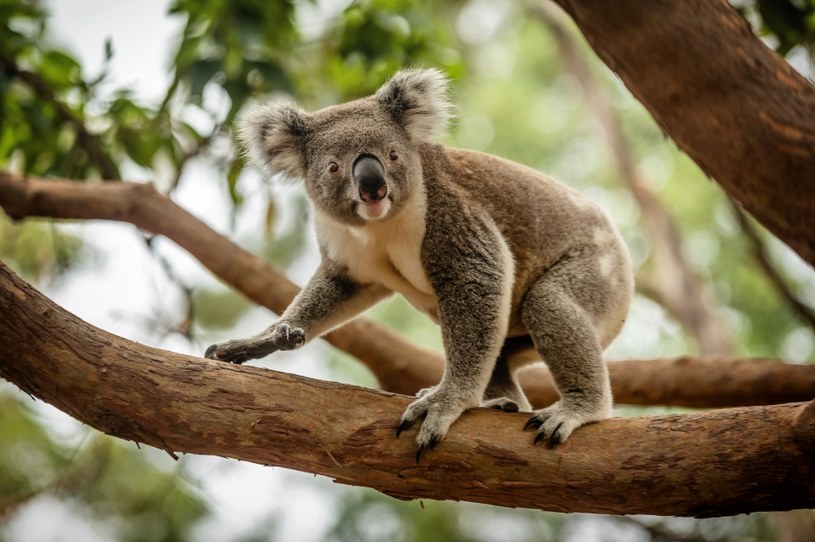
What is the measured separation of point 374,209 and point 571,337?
1177 mm

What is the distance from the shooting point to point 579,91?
11602 mm

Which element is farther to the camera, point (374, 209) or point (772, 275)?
point (772, 275)

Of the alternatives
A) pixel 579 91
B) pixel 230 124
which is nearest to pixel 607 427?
pixel 230 124

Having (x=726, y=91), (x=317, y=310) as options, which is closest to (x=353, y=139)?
(x=317, y=310)

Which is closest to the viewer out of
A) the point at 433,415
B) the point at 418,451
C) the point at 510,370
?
the point at 418,451

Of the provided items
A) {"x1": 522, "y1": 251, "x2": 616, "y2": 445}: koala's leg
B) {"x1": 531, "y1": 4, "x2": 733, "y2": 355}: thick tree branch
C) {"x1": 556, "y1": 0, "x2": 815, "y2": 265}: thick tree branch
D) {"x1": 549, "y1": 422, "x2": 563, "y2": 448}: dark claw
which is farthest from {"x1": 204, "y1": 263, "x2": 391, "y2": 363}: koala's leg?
{"x1": 531, "y1": 4, "x2": 733, "y2": 355}: thick tree branch

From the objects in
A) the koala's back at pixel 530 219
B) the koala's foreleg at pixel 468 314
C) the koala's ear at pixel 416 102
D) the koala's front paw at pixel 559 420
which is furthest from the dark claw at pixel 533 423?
the koala's ear at pixel 416 102

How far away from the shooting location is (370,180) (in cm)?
380

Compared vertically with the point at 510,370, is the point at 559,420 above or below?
above

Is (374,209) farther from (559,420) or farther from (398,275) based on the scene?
(559,420)

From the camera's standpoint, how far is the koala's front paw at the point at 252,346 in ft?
12.3

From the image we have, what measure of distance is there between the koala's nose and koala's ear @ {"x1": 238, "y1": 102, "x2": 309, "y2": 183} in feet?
1.94

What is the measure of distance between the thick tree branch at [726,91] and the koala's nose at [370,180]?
1518 mm

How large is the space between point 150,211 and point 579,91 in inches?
310
